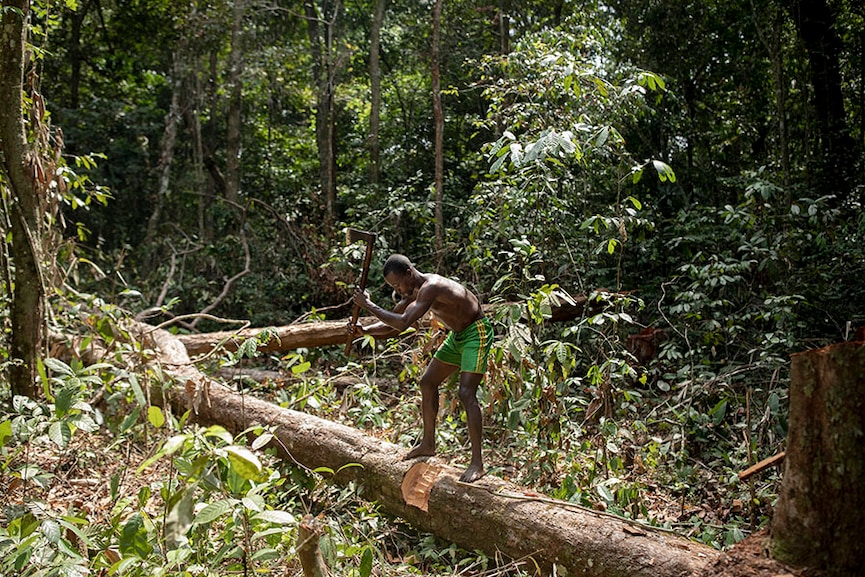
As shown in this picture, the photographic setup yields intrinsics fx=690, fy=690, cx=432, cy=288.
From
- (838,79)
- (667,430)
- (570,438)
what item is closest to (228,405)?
(570,438)

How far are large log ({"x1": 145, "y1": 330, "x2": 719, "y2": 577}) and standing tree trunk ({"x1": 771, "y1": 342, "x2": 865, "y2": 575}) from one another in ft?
1.72

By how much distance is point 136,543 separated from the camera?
3.12 meters

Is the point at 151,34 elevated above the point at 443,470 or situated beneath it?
elevated above

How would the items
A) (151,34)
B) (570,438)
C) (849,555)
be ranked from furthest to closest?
(151,34), (570,438), (849,555)

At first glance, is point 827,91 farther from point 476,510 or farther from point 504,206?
point 476,510

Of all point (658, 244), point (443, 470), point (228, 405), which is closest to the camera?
point (443, 470)

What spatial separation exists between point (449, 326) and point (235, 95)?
940 centimetres

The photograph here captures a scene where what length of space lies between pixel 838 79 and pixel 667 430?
7175mm

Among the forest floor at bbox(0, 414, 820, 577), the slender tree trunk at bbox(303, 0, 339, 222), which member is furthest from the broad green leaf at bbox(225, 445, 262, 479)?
the slender tree trunk at bbox(303, 0, 339, 222)

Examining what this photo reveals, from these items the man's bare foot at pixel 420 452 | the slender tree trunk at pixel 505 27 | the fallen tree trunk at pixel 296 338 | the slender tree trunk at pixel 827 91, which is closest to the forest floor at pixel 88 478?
the man's bare foot at pixel 420 452

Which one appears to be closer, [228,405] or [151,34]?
[228,405]

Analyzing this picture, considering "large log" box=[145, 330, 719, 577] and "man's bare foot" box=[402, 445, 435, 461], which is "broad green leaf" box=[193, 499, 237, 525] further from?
"man's bare foot" box=[402, 445, 435, 461]

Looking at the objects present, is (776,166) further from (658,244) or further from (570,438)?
(570,438)

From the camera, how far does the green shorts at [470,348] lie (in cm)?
477
